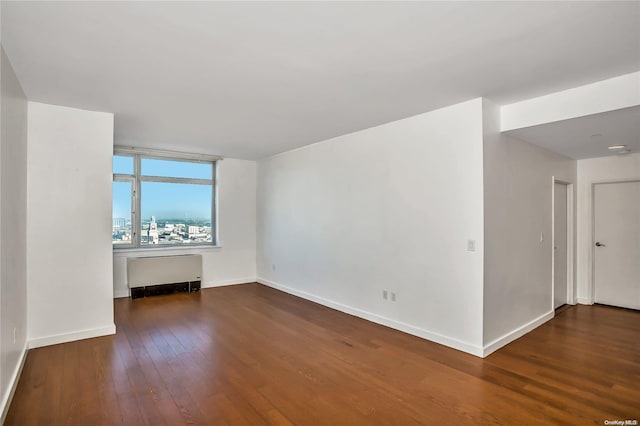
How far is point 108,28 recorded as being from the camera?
6.61 ft

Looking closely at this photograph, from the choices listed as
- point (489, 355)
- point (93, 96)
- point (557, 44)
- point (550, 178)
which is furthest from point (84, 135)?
point (550, 178)

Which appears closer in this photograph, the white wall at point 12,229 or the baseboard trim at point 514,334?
the white wall at point 12,229

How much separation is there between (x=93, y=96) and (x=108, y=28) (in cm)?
148

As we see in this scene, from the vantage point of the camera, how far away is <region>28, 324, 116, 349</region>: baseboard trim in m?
3.35

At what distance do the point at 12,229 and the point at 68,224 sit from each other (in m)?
0.96

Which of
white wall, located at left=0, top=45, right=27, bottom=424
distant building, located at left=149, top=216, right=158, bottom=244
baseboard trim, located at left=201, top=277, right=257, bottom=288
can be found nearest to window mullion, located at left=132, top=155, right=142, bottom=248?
distant building, located at left=149, top=216, right=158, bottom=244

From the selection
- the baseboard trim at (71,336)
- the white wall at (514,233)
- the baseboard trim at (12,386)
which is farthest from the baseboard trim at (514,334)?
the baseboard trim at (71,336)

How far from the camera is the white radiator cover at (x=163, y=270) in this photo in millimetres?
5387

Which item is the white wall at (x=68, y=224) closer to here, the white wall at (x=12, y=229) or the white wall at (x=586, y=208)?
the white wall at (x=12, y=229)

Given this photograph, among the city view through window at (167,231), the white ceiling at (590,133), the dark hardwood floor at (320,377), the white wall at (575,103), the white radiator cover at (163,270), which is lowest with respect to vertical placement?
the dark hardwood floor at (320,377)

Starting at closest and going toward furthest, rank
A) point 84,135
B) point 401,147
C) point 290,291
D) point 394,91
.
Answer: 1. point 394,91
2. point 84,135
3. point 401,147
4. point 290,291

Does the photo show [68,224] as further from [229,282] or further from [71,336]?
[229,282]

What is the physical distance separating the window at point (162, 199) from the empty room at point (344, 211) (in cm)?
6

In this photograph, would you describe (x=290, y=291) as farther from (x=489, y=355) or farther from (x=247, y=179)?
(x=489, y=355)
